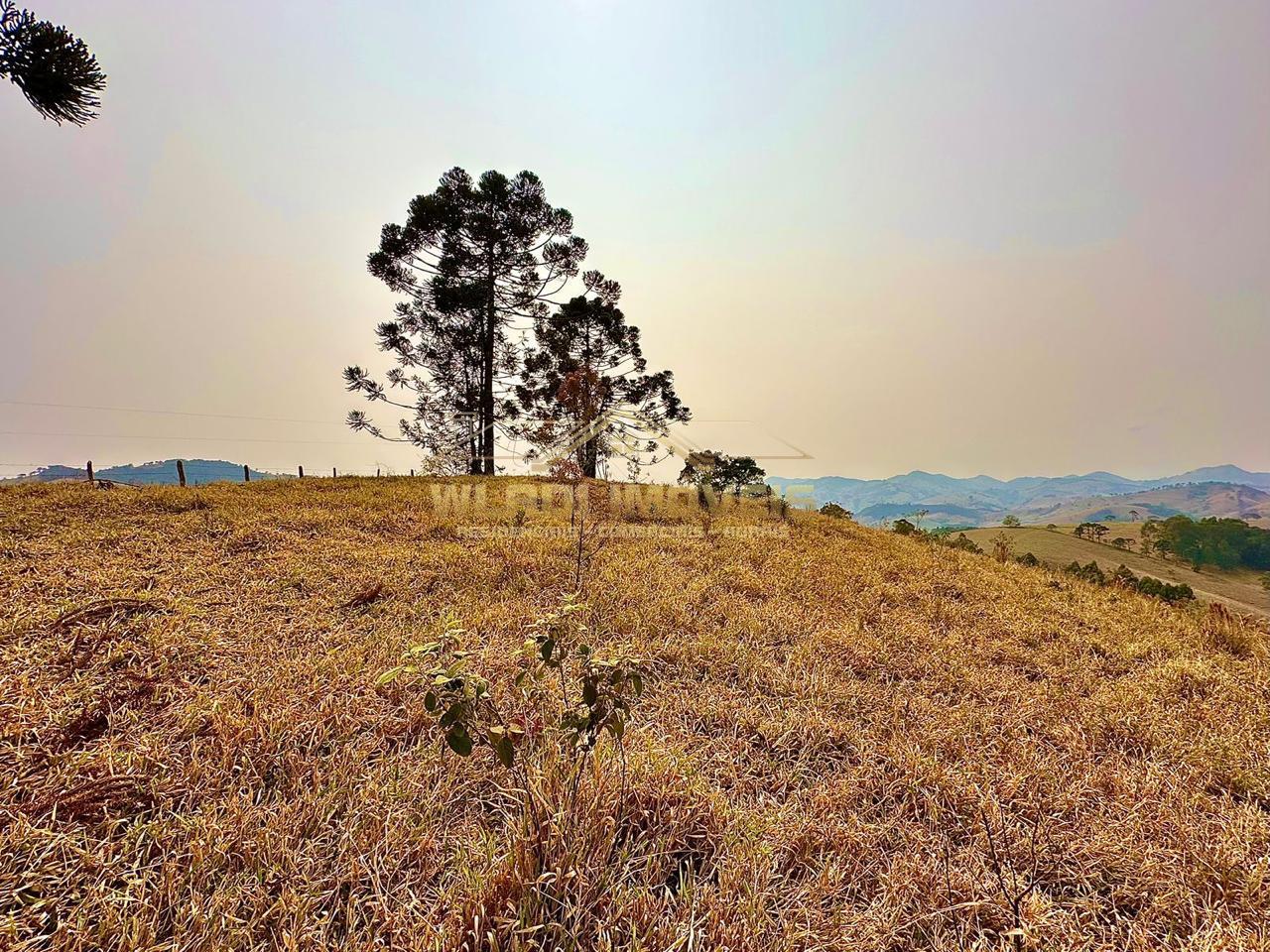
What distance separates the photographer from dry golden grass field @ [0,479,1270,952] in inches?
62.5

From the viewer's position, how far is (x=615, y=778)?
7.00 feet

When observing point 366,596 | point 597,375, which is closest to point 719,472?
point 597,375

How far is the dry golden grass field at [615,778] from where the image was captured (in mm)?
1587

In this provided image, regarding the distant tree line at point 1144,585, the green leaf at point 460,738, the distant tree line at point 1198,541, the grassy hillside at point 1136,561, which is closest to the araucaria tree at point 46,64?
the green leaf at point 460,738

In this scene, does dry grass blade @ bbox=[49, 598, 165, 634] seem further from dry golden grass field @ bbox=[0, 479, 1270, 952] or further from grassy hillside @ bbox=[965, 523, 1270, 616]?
grassy hillside @ bbox=[965, 523, 1270, 616]

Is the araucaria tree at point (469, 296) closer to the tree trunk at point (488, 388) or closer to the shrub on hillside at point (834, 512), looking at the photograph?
the tree trunk at point (488, 388)

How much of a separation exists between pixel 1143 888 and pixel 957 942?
1.05 m

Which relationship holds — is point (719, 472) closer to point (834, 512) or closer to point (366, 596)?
point (834, 512)

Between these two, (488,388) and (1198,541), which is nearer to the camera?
(1198,541)

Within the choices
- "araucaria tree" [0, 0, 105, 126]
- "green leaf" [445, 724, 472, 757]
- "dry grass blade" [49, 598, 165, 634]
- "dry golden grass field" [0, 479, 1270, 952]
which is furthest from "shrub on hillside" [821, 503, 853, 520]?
"araucaria tree" [0, 0, 105, 126]

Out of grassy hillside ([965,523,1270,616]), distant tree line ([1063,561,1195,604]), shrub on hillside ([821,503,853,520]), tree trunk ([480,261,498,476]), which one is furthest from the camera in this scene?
tree trunk ([480,261,498,476])

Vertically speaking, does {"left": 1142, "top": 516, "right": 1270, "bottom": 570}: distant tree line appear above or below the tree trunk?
below

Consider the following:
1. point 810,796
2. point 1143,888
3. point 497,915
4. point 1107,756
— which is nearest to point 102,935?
point 497,915

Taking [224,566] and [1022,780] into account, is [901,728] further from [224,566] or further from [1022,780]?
[224,566]
